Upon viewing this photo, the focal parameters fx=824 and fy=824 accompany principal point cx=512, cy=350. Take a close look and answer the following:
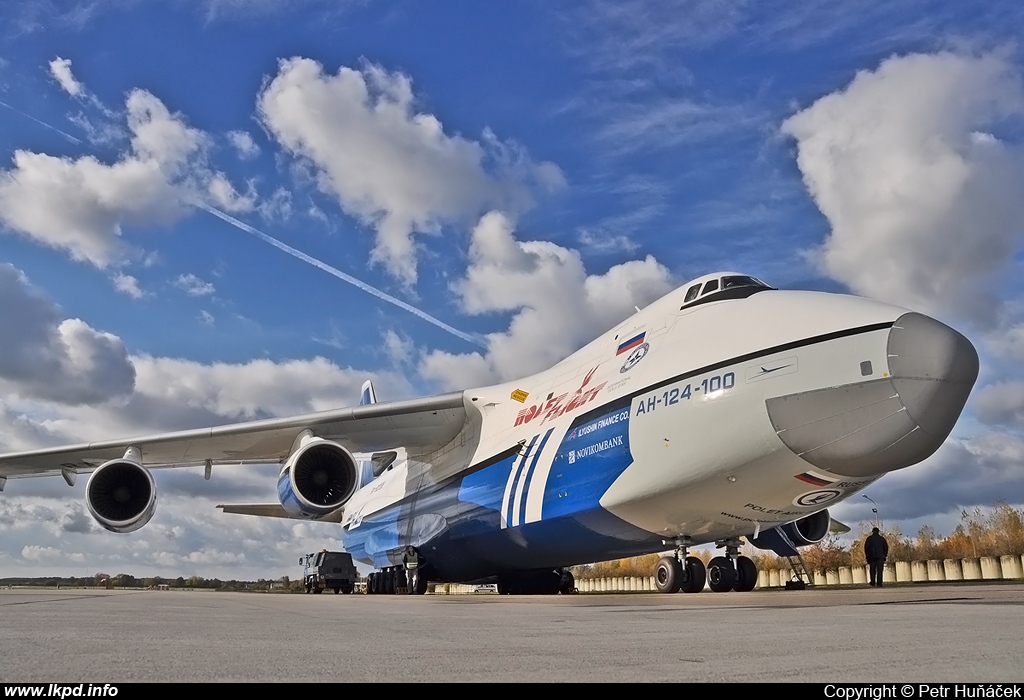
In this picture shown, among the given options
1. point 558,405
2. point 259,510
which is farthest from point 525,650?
point 259,510

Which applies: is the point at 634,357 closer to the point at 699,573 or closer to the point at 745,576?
the point at 699,573

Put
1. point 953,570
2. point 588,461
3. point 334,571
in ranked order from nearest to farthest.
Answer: point 588,461 < point 953,570 < point 334,571

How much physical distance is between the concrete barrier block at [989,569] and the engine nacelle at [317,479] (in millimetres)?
15124

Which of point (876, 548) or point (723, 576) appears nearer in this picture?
point (723, 576)

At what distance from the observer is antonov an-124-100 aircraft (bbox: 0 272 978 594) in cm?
841

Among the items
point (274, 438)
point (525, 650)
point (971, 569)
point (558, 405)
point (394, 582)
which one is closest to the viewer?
point (525, 650)

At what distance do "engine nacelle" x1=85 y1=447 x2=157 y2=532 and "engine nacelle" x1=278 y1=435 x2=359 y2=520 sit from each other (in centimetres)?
244

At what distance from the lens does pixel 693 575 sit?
34.3 ft

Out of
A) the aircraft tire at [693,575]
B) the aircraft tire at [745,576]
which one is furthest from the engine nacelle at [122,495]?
the aircraft tire at [745,576]

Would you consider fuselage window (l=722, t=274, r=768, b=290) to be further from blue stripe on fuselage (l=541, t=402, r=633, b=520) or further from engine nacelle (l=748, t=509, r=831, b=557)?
engine nacelle (l=748, t=509, r=831, b=557)

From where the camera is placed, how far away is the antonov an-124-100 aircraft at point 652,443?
841 centimetres

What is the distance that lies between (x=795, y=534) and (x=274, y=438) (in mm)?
9879
